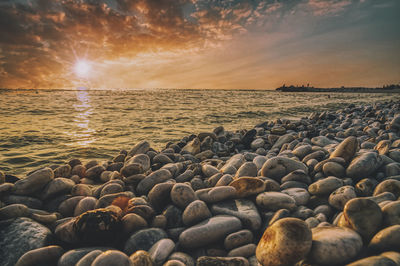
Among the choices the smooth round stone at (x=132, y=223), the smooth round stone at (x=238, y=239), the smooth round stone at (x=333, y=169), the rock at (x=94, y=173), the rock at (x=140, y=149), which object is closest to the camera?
the smooth round stone at (x=238, y=239)

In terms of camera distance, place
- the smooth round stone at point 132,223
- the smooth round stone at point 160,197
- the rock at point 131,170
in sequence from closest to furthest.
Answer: the smooth round stone at point 132,223 < the smooth round stone at point 160,197 < the rock at point 131,170

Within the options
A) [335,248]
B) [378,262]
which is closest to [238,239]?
[335,248]

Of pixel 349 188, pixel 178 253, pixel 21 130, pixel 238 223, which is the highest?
pixel 21 130

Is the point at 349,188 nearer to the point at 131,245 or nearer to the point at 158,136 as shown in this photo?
the point at 131,245

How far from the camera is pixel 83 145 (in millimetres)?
6250

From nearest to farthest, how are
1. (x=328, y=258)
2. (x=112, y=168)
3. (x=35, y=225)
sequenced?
1. (x=328, y=258)
2. (x=35, y=225)
3. (x=112, y=168)

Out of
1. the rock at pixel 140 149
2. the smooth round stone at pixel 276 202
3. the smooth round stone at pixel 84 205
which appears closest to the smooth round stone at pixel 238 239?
the smooth round stone at pixel 276 202

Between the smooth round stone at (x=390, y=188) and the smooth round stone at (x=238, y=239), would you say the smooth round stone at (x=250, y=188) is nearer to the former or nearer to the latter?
the smooth round stone at (x=238, y=239)

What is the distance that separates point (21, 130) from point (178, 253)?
29.1 ft

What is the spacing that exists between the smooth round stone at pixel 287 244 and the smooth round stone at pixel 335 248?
0.19ft

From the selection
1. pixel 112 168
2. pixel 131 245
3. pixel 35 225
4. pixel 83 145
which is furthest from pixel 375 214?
pixel 83 145

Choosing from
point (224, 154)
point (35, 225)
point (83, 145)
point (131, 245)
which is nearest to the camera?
point (131, 245)

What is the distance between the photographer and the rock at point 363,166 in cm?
232

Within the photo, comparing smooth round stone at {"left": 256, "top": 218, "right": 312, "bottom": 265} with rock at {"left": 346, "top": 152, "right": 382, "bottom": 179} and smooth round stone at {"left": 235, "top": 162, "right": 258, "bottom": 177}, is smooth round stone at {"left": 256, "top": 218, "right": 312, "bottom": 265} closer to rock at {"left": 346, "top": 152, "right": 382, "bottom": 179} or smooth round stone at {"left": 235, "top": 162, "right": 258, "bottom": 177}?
smooth round stone at {"left": 235, "top": 162, "right": 258, "bottom": 177}
